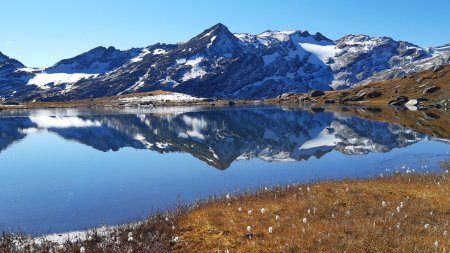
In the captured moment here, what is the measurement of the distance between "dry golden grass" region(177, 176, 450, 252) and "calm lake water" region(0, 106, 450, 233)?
21.7 feet

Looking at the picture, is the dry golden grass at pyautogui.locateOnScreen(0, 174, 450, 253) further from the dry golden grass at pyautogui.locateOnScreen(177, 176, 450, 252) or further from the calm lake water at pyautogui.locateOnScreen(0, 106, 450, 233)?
the calm lake water at pyautogui.locateOnScreen(0, 106, 450, 233)

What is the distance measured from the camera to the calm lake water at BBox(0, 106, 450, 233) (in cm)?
2725

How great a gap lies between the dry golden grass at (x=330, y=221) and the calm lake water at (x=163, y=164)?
6.62 metres

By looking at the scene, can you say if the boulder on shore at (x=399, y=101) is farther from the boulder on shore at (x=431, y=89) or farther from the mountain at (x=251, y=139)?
the mountain at (x=251, y=139)

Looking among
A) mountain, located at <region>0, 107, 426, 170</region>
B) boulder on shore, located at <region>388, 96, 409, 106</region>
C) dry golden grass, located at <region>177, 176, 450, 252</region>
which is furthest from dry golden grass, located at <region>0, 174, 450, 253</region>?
boulder on shore, located at <region>388, 96, 409, 106</region>

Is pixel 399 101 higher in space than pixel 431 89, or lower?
lower

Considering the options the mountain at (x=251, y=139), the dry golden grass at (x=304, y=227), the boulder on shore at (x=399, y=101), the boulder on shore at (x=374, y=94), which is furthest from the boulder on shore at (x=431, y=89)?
the dry golden grass at (x=304, y=227)

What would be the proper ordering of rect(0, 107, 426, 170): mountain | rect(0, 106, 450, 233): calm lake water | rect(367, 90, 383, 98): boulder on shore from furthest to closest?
rect(367, 90, 383, 98): boulder on shore → rect(0, 107, 426, 170): mountain → rect(0, 106, 450, 233): calm lake water

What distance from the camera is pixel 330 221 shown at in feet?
56.3

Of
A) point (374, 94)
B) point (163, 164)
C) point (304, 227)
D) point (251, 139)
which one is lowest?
point (163, 164)

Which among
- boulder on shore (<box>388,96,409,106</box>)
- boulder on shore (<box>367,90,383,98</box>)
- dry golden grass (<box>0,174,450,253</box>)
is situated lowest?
dry golden grass (<box>0,174,450,253</box>)

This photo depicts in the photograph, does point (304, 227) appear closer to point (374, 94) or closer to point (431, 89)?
point (431, 89)

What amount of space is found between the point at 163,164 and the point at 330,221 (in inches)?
1170

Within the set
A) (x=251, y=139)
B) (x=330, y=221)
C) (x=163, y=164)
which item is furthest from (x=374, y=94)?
(x=330, y=221)
